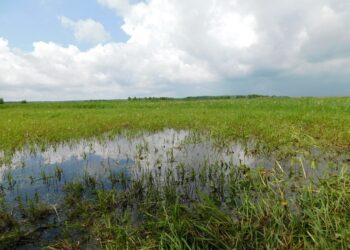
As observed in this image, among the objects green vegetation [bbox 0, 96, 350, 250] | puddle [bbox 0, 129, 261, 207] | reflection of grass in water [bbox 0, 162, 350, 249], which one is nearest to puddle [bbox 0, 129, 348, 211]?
puddle [bbox 0, 129, 261, 207]

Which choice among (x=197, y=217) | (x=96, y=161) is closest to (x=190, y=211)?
(x=197, y=217)

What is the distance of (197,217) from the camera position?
143 inches

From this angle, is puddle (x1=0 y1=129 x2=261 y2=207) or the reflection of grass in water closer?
the reflection of grass in water

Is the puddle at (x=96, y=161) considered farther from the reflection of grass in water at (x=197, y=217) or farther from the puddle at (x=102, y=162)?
the reflection of grass in water at (x=197, y=217)

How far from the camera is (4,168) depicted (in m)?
6.61

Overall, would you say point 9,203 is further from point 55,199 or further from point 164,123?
point 164,123

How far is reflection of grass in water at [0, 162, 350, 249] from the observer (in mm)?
3164

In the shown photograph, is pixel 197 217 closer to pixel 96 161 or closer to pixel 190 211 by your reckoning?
pixel 190 211

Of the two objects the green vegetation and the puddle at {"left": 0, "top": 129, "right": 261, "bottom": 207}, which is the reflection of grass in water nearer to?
the green vegetation

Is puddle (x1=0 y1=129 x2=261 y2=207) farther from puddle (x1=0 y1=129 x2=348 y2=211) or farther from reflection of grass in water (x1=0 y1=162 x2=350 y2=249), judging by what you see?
reflection of grass in water (x1=0 y1=162 x2=350 y2=249)

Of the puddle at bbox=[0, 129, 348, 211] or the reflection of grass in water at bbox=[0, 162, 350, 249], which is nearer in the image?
the reflection of grass in water at bbox=[0, 162, 350, 249]

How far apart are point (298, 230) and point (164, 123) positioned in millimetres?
11246

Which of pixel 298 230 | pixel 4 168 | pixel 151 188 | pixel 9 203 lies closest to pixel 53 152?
pixel 4 168

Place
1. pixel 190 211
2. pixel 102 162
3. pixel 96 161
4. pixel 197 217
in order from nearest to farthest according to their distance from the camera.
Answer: pixel 197 217
pixel 190 211
pixel 102 162
pixel 96 161
